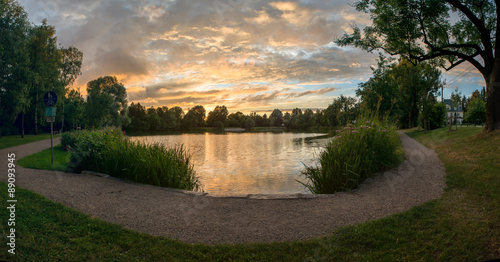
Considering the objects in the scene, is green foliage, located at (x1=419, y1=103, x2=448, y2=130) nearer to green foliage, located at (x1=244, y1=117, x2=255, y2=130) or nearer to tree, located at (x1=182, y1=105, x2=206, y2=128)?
tree, located at (x1=182, y1=105, x2=206, y2=128)

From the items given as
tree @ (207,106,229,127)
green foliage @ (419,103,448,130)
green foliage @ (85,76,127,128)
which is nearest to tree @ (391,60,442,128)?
green foliage @ (419,103,448,130)

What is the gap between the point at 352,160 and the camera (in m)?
8.29

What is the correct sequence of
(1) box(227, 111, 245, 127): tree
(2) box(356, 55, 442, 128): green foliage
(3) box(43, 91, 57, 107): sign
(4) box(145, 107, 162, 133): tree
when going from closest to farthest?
(3) box(43, 91, 57, 107): sign, (2) box(356, 55, 442, 128): green foliage, (4) box(145, 107, 162, 133): tree, (1) box(227, 111, 245, 127): tree

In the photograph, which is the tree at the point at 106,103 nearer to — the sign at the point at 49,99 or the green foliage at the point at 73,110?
the green foliage at the point at 73,110

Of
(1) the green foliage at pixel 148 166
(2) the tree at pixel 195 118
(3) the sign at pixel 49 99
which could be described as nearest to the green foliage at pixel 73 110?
(3) the sign at pixel 49 99

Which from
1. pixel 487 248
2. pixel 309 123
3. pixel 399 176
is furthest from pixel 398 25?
pixel 309 123

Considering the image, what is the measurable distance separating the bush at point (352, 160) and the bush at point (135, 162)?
12.6 ft

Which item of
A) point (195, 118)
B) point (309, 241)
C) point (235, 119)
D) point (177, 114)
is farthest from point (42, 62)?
point (235, 119)

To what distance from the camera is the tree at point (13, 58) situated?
A: 965 inches

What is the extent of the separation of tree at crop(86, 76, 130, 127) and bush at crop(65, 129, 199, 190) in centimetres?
2084

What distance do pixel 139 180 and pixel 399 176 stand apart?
24.6ft

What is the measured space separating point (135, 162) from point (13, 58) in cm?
2582

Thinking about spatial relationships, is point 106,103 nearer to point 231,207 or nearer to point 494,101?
point 231,207

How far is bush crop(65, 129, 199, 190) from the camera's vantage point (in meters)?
8.10
